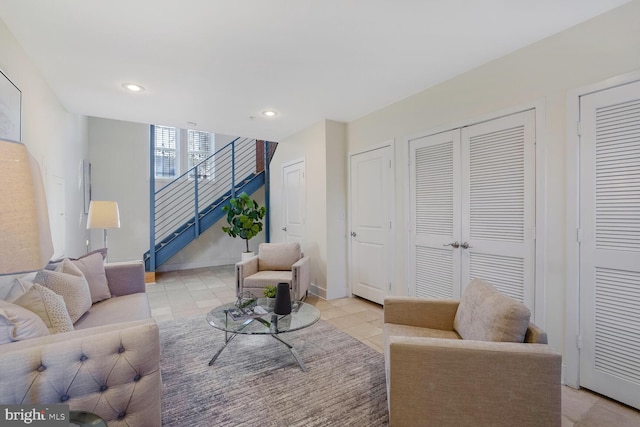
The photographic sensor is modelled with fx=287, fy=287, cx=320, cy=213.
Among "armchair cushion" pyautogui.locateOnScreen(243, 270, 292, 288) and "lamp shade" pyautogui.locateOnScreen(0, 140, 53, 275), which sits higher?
"lamp shade" pyautogui.locateOnScreen(0, 140, 53, 275)

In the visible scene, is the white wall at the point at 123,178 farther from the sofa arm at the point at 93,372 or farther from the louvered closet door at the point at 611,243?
the louvered closet door at the point at 611,243

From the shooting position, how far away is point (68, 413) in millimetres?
934

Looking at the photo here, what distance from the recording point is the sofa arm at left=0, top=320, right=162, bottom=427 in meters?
1.05

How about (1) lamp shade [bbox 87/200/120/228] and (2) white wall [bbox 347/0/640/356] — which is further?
(1) lamp shade [bbox 87/200/120/228]

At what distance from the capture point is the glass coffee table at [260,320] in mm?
2152

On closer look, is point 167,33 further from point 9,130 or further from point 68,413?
point 68,413

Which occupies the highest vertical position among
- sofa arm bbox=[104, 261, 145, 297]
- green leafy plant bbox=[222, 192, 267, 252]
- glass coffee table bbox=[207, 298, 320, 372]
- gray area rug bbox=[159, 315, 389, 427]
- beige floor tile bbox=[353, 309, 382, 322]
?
green leafy plant bbox=[222, 192, 267, 252]

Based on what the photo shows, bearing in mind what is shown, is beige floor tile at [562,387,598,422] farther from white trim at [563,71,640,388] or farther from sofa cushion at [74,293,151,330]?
sofa cushion at [74,293,151,330]

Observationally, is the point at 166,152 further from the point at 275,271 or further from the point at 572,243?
the point at 572,243

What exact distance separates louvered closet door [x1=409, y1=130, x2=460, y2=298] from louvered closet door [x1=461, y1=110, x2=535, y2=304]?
10 cm

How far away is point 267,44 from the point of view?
2205 mm

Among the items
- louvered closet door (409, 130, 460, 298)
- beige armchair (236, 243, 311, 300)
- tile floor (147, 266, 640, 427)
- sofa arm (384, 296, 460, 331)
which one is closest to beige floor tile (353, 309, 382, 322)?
tile floor (147, 266, 640, 427)

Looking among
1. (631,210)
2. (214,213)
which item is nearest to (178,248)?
(214,213)

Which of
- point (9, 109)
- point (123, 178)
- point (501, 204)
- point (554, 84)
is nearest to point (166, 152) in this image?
point (123, 178)
